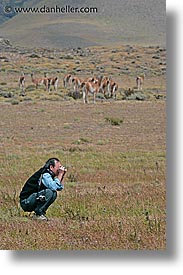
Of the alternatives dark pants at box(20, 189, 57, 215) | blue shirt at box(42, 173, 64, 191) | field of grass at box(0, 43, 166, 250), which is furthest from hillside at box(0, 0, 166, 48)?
dark pants at box(20, 189, 57, 215)

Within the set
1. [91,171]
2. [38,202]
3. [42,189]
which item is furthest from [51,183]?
[91,171]

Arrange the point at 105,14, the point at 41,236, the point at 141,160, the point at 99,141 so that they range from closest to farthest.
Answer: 1. the point at 41,236
2. the point at 105,14
3. the point at 141,160
4. the point at 99,141

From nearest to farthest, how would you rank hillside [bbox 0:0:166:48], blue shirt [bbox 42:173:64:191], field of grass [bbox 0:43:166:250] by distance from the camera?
field of grass [bbox 0:43:166:250] < blue shirt [bbox 42:173:64:191] < hillside [bbox 0:0:166:48]

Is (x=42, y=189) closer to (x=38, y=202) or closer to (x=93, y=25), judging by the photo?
(x=38, y=202)

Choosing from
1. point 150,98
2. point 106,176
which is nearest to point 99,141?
point 106,176

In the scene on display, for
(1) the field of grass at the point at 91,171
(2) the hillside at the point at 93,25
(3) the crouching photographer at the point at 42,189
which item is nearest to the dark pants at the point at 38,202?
(3) the crouching photographer at the point at 42,189

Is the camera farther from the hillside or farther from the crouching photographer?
the hillside

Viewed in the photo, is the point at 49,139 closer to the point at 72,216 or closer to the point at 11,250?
the point at 72,216
